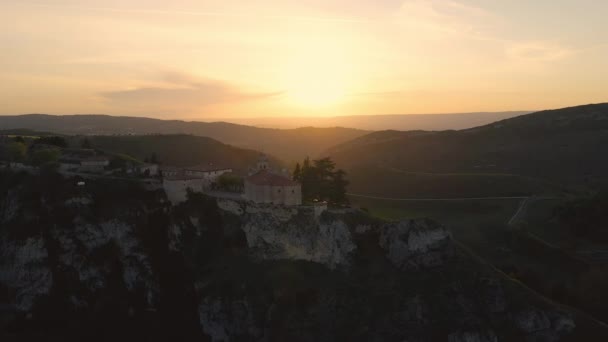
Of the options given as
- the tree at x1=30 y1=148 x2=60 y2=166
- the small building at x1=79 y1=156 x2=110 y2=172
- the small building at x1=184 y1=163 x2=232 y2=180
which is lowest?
the small building at x1=184 y1=163 x2=232 y2=180

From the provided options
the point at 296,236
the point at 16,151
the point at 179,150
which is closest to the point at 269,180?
the point at 296,236

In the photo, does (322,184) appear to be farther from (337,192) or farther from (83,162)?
(83,162)

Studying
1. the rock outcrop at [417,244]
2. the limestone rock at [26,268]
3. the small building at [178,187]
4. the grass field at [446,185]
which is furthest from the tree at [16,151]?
the grass field at [446,185]

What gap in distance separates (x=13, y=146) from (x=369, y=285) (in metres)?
60.9

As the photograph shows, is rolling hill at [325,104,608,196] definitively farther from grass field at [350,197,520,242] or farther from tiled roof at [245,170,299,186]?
tiled roof at [245,170,299,186]

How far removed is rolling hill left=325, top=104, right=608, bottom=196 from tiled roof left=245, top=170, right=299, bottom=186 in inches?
1978

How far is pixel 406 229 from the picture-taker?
57156 mm

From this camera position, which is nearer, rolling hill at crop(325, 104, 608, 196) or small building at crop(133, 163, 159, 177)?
small building at crop(133, 163, 159, 177)

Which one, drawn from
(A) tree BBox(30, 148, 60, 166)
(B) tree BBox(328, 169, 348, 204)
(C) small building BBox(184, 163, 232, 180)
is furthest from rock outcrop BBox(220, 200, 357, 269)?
(A) tree BBox(30, 148, 60, 166)

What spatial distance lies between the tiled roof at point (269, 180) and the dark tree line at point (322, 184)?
21.0 ft

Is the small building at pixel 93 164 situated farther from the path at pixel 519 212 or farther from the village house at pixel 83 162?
the path at pixel 519 212

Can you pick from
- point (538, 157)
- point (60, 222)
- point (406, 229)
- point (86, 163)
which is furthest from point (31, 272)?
point (538, 157)

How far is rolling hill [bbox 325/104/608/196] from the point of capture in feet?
368

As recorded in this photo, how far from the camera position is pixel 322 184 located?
69250 millimetres
